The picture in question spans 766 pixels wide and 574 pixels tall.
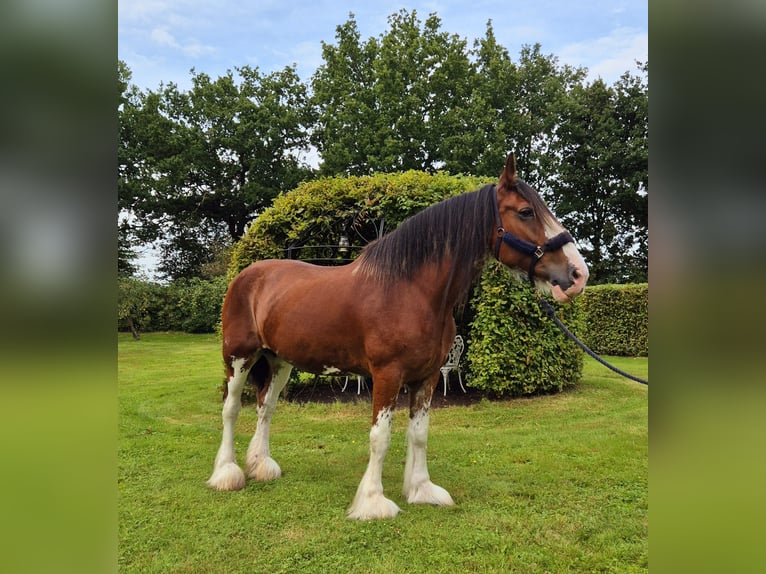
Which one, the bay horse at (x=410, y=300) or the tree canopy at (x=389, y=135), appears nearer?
the bay horse at (x=410, y=300)

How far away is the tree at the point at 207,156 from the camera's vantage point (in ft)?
89.9

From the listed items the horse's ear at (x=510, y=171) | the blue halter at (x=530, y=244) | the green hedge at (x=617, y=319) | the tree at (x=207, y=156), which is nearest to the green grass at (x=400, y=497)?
the blue halter at (x=530, y=244)

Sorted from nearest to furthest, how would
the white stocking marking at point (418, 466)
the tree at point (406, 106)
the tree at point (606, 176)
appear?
1. the white stocking marking at point (418, 466)
2. the tree at point (606, 176)
3. the tree at point (406, 106)

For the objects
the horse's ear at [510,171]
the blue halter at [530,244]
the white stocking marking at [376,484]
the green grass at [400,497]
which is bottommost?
the green grass at [400,497]

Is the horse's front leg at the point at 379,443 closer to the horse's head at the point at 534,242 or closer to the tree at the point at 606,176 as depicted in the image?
the horse's head at the point at 534,242

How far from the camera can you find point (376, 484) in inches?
128

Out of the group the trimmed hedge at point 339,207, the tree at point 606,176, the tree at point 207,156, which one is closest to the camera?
the trimmed hedge at point 339,207

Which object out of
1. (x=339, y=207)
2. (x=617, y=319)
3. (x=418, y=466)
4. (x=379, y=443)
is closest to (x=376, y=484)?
(x=379, y=443)

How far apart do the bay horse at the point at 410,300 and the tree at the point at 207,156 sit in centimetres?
2565

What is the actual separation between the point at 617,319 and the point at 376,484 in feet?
40.2

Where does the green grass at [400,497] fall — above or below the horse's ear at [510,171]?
below

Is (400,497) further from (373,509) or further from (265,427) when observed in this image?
(265,427)

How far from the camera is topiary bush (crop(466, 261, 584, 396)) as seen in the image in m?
6.65
